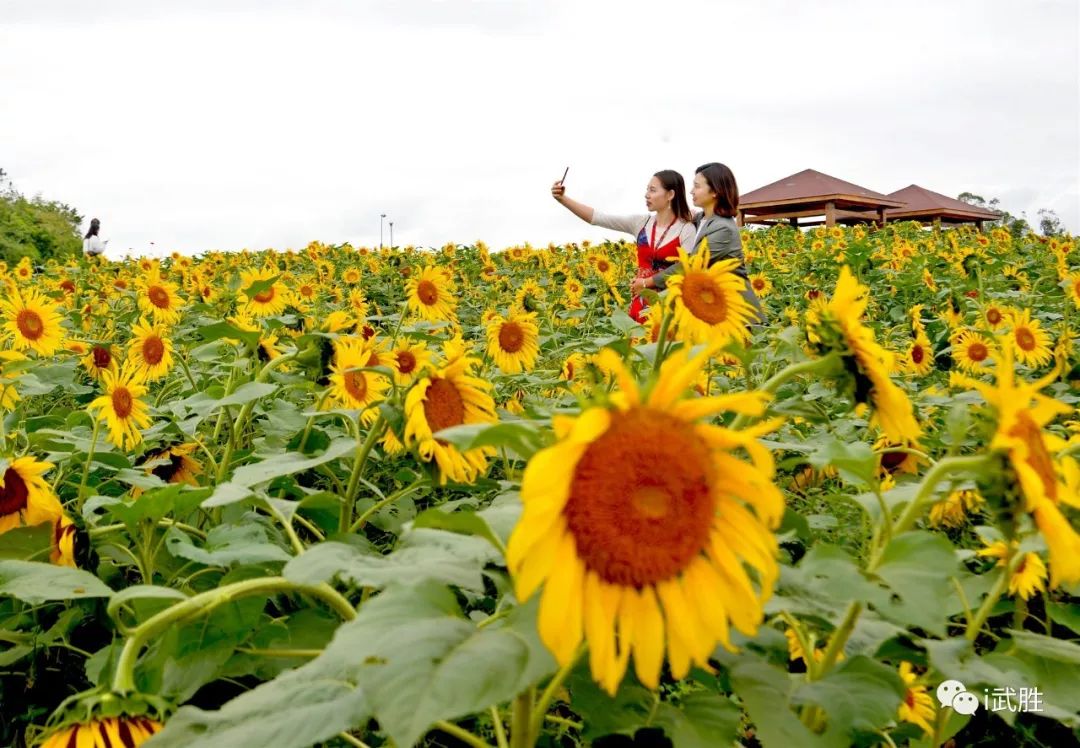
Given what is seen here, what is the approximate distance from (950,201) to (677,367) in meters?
35.1

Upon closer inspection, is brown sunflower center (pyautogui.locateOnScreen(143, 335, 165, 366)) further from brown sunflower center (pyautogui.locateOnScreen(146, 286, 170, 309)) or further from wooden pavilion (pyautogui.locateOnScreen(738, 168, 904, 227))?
wooden pavilion (pyautogui.locateOnScreen(738, 168, 904, 227))

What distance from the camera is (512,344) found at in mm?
3434

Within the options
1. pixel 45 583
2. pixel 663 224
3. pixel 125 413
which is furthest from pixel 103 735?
pixel 663 224

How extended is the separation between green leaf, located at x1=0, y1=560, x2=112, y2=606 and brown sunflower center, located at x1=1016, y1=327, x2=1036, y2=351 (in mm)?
3687

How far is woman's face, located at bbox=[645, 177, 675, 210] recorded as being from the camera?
239 inches

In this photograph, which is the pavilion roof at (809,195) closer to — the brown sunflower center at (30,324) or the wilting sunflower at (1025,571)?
the brown sunflower center at (30,324)

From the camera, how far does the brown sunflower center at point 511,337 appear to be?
3.41 m

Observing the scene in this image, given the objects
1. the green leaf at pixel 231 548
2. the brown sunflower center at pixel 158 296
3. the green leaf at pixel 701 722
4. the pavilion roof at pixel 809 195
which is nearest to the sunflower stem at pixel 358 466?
the green leaf at pixel 231 548

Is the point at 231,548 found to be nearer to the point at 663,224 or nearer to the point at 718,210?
the point at 718,210

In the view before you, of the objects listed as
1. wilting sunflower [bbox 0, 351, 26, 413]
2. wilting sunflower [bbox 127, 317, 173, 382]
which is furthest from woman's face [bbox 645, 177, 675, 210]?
wilting sunflower [bbox 0, 351, 26, 413]

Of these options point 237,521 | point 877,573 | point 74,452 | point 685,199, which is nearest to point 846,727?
point 877,573

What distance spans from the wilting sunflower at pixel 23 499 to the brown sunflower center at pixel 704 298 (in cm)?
138

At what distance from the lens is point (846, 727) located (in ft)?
3.52

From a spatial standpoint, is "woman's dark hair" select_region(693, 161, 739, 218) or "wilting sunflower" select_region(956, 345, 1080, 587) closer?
"wilting sunflower" select_region(956, 345, 1080, 587)
